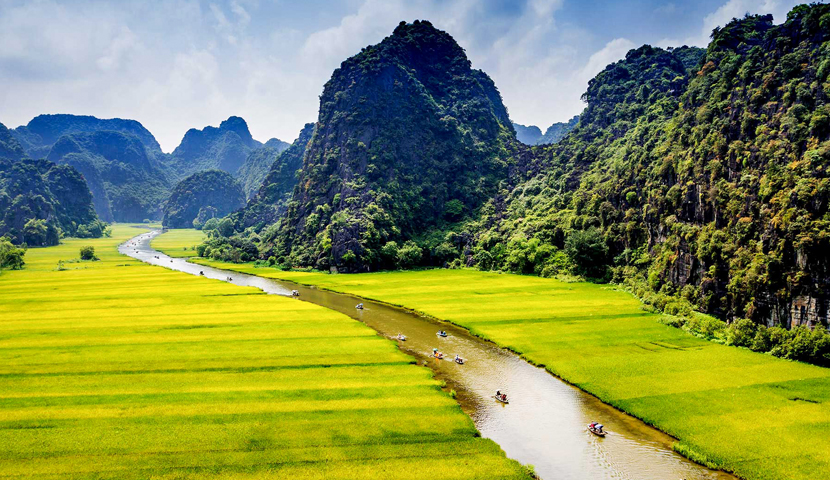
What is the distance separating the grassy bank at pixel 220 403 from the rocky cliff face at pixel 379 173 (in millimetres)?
80850

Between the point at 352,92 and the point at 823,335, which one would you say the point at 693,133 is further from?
the point at 352,92

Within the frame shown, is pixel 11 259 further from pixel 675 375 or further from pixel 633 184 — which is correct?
pixel 633 184

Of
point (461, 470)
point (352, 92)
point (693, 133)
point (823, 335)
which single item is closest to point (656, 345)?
point (823, 335)

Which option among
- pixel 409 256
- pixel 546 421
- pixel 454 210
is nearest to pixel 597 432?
pixel 546 421

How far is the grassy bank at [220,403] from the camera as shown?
27609mm

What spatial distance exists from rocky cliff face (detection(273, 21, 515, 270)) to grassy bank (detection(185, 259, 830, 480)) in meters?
67.7

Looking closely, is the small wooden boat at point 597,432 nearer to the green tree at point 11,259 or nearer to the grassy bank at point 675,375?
the grassy bank at point 675,375

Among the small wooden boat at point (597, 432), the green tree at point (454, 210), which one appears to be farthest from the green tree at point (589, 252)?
the small wooden boat at point (597, 432)

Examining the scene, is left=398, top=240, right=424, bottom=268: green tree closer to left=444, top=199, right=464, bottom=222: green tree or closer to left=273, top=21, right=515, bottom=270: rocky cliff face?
left=273, top=21, right=515, bottom=270: rocky cliff face

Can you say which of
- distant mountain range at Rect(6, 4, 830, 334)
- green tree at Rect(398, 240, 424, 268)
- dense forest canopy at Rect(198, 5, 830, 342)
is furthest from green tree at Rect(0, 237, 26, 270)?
green tree at Rect(398, 240, 424, 268)

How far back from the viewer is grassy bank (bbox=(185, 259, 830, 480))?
29.8 metres

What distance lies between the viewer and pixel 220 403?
35875 millimetres

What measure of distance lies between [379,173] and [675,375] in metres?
139

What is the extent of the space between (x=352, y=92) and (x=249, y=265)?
3520 inches
